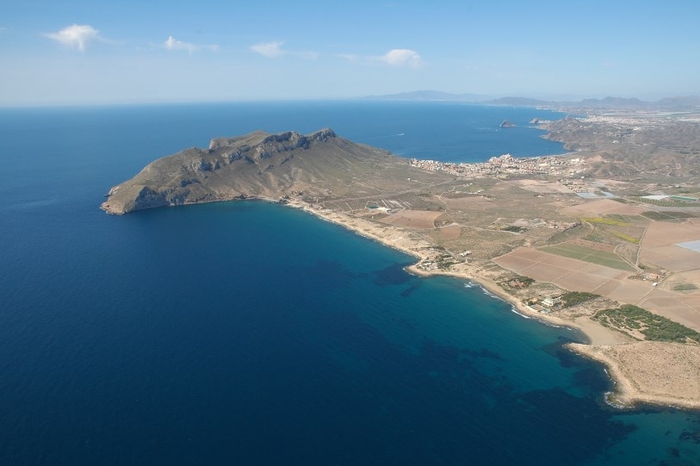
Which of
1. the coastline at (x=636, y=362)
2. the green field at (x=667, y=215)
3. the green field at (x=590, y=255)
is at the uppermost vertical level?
the green field at (x=667, y=215)

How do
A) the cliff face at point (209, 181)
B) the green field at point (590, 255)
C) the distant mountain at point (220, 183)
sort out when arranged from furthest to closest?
the distant mountain at point (220, 183), the cliff face at point (209, 181), the green field at point (590, 255)

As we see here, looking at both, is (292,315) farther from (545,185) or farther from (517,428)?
(545,185)

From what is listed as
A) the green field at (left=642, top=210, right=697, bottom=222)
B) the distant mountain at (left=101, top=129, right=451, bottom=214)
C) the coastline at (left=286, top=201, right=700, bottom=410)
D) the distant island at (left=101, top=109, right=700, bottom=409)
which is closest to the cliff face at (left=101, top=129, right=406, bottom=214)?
the distant mountain at (left=101, top=129, right=451, bottom=214)

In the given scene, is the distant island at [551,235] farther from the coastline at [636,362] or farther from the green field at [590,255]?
the green field at [590,255]

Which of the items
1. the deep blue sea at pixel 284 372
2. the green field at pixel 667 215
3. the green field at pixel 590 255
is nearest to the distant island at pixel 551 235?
the green field at pixel 590 255

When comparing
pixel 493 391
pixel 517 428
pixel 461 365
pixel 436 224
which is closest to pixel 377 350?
pixel 461 365

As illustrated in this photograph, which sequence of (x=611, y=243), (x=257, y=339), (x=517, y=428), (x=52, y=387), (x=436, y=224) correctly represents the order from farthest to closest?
(x=436, y=224) → (x=611, y=243) → (x=257, y=339) → (x=52, y=387) → (x=517, y=428)

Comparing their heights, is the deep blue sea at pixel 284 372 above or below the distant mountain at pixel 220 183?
below
